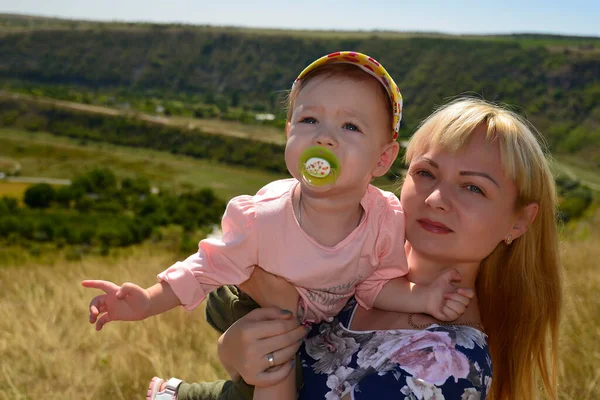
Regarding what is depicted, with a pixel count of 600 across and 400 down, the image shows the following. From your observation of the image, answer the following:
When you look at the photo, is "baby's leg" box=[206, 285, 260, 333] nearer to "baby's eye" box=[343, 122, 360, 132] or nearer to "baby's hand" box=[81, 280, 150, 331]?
"baby's hand" box=[81, 280, 150, 331]

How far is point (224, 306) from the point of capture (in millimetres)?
2619

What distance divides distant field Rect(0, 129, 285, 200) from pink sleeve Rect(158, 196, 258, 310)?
6769cm

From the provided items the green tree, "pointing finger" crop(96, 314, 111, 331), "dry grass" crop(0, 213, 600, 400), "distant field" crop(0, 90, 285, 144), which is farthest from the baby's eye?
"distant field" crop(0, 90, 285, 144)

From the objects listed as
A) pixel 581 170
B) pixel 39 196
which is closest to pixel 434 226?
pixel 581 170

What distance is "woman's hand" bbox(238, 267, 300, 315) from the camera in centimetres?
226

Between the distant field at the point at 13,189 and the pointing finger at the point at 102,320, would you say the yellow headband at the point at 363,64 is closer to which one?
the pointing finger at the point at 102,320

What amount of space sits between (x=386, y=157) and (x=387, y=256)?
404mm

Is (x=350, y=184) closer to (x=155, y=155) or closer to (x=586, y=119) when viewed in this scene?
(x=586, y=119)

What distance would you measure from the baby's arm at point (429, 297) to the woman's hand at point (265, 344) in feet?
1.37

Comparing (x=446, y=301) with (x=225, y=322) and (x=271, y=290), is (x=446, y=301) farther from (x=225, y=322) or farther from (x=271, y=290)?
(x=225, y=322)

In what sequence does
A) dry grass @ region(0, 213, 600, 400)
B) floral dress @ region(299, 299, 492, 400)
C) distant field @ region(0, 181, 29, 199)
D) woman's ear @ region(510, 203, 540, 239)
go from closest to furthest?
floral dress @ region(299, 299, 492, 400)
woman's ear @ region(510, 203, 540, 239)
dry grass @ region(0, 213, 600, 400)
distant field @ region(0, 181, 29, 199)

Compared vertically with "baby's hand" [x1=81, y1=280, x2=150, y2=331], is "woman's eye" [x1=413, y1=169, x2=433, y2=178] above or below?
above

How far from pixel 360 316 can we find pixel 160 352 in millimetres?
2377

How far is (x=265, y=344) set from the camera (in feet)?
7.18
